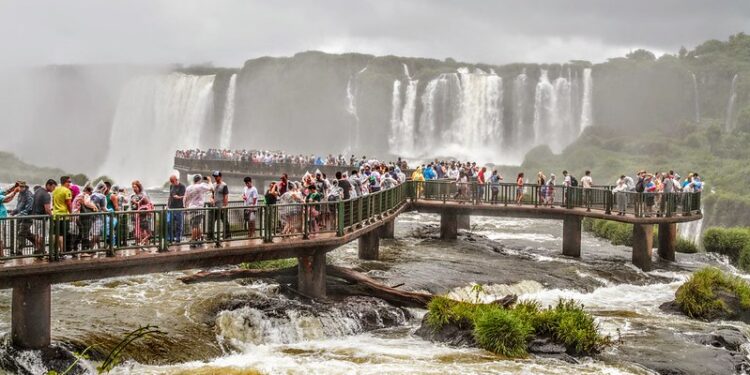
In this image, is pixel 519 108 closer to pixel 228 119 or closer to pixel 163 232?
pixel 228 119

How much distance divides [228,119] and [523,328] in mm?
71143

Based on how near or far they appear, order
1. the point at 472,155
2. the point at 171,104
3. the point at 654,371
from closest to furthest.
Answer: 1. the point at 654,371
2. the point at 472,155
3. the point at 171,104

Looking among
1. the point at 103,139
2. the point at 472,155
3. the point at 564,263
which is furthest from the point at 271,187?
the point at 103,139

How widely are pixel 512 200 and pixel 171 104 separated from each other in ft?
194

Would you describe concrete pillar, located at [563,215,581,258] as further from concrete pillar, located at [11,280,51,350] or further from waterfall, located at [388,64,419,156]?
waterfall, located at [388,64,419,156]

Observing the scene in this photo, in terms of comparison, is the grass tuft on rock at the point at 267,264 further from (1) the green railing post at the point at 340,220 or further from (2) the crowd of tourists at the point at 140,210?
(1) the green railing post at the point at 340,220

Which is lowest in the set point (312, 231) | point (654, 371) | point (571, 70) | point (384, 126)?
point (654, 371)

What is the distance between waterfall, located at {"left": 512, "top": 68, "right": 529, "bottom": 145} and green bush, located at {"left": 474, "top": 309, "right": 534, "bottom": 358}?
202 ft

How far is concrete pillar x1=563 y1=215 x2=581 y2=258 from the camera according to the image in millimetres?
28734

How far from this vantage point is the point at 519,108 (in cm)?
7650

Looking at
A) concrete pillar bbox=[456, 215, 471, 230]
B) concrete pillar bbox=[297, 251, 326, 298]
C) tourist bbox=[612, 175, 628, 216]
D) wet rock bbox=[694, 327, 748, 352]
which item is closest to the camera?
wet rock bbox=[694, 327, 748, 352]

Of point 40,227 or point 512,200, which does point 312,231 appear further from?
point 512,200

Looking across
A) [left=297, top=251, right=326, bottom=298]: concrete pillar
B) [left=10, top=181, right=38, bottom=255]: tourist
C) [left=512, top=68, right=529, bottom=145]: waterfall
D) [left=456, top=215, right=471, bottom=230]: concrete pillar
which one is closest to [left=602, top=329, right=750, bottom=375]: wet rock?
[left=297, top=251, right=326, bottom=298]: concrete pillar

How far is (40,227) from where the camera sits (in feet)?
44.1
